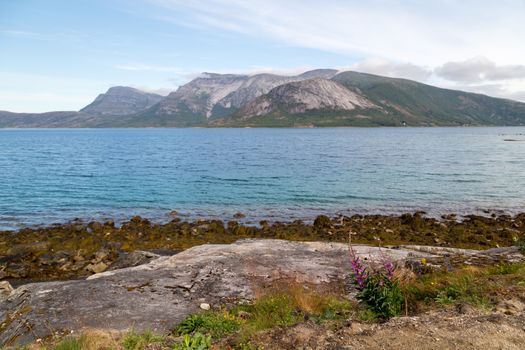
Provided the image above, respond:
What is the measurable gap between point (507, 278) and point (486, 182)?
4795 centimetres

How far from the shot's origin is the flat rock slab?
11125mm

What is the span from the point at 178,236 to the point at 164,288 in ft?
48.7

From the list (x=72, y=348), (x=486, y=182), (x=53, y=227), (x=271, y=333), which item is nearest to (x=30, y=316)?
(x=72, y=348)

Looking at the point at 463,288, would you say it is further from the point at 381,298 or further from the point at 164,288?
the point at 164,288

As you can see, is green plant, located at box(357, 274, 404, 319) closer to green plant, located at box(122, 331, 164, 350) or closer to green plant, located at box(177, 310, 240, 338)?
green plant, located at box(177, 310, 240, 338)

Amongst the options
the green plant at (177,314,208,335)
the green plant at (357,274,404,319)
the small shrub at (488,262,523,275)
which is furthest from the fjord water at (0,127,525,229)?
the green plant at (357,274,404,319)

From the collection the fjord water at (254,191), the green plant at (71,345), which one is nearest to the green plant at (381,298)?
the green plant at (71,345)

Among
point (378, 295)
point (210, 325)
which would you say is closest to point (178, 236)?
point (210, 325)

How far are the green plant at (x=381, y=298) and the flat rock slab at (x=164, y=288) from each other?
393 cm

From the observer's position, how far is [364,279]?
9398 millimetres

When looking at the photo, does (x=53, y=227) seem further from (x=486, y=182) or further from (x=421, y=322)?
(x=486, y=182)

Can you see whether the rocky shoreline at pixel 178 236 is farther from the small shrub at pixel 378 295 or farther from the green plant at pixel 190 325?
the small shrub at pixel 378 295

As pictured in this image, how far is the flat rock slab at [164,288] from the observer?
36.5 ft

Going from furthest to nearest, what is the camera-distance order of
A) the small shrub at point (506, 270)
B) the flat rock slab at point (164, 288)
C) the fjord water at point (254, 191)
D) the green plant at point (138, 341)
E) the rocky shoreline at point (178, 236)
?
the fjord water at point (254, 191) < the rocky shoreline at point (178, 236) < the small shrub at point (506, 270) < the flat rock slab at point (164, 288) < the green plant at point (138, 341)
